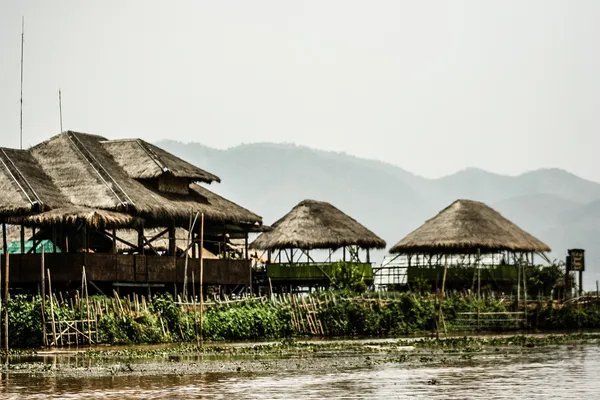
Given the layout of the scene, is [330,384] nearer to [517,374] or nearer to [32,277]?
[517,374]

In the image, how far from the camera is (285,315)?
135 feet

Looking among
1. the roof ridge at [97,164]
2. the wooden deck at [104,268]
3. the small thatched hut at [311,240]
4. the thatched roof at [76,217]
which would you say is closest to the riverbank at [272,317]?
the wooden deck at [104,268]

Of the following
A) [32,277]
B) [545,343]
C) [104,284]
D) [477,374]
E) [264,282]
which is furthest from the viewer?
[264,282]

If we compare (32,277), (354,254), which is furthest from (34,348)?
(354,254)

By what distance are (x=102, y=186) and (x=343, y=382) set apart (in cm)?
2057

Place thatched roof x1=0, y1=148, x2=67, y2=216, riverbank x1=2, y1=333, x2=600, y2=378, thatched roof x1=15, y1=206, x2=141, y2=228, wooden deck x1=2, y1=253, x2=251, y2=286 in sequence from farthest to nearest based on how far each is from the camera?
wooden deck x1=2, y1=253, x2=251, y2=286, thatched roof x1=0, y1=148, x2=67, y2=216, thatched roof x1=15, y1=206, x2=141, y2=228, riverbank x1=2, y1=333, x2=600, y2=378

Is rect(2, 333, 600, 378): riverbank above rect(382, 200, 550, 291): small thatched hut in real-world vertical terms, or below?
below

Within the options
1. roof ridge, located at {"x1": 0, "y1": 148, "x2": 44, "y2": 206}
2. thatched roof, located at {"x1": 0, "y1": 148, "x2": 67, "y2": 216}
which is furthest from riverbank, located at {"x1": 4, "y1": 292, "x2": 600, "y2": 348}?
roof ridge, located at {"x1": 0, "y1": 148, "x2": 44, "y2": 206}

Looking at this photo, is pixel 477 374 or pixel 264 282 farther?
pixel 264 282

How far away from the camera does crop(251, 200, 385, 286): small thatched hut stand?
54781 millimetres

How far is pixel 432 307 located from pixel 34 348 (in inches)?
680

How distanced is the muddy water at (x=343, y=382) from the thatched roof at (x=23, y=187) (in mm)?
12907

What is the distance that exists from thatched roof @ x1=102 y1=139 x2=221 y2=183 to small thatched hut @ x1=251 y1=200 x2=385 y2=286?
7677 millimetres

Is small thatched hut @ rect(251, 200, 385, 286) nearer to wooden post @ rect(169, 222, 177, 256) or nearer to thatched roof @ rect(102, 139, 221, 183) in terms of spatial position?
thatched roof @ rect(102, 139, 221, 183)
